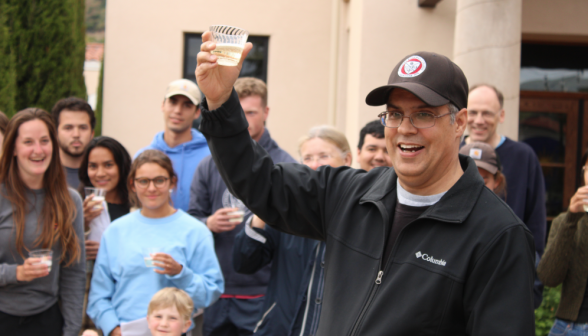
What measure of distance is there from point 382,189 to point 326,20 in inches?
318

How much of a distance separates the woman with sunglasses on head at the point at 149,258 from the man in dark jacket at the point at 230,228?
252 millimetres

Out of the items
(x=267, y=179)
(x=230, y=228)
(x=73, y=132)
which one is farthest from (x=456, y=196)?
(x=73, y=132)

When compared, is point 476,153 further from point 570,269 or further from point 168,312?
point 168,312

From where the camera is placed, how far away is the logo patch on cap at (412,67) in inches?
75.7

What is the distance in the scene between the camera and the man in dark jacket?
3928 mm

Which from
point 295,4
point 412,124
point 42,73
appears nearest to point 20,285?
point 412,124

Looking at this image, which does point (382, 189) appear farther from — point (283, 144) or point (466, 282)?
point (283, 144)

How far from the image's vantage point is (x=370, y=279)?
1897 mm

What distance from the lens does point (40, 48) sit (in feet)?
29.4

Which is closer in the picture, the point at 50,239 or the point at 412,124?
the point at 412,124

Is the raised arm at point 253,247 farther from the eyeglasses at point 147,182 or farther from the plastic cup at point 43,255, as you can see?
the plastic cup at point 43,255

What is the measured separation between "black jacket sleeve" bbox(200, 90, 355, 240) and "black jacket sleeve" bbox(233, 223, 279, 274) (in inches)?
43.9

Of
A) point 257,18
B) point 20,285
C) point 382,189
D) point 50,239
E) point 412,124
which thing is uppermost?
point 257,18

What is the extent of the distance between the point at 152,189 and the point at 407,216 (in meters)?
2.38
